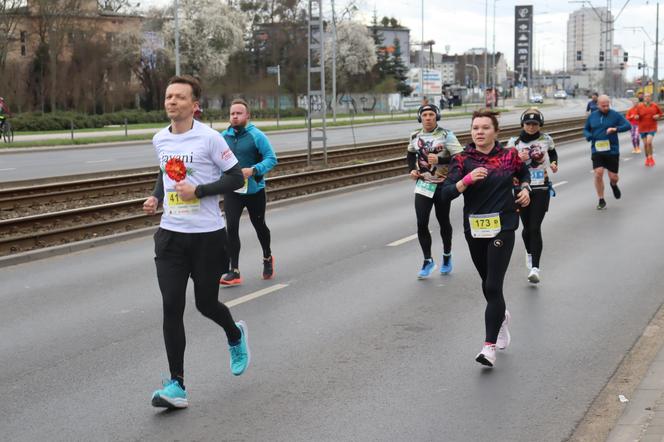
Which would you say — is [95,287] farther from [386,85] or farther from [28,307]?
[386,85]

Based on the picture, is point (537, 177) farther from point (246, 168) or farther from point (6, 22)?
point (6, 22)

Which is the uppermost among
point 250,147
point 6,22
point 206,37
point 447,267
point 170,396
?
point 206,37

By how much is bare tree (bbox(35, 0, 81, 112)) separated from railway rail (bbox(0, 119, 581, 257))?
30806 mm

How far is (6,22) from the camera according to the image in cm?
5069

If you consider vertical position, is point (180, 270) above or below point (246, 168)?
below

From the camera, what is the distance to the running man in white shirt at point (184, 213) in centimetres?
552

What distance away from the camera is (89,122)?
50344 millimetres

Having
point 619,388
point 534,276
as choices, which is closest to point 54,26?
point 534,276

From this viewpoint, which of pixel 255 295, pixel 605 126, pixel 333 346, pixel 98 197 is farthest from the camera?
pixel 98 197

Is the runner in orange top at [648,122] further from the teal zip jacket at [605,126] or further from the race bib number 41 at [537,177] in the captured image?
the race bib number 41 at [537,177]

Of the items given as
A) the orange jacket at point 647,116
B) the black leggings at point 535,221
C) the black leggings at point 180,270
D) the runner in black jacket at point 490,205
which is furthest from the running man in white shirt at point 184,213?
the orange jacket at point 647,116

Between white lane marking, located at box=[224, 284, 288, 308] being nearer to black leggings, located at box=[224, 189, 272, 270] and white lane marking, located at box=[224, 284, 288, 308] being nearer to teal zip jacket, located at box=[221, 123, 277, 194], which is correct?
black leggings, located at box=[224, 189, 272, 270]

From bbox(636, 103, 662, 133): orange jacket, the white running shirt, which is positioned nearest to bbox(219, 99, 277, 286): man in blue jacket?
the white running shirt

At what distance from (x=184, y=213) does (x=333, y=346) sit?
2126 millimetres
